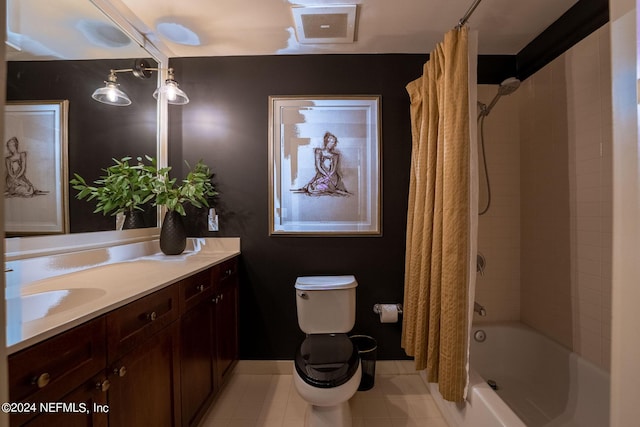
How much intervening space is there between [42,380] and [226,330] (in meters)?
1.06

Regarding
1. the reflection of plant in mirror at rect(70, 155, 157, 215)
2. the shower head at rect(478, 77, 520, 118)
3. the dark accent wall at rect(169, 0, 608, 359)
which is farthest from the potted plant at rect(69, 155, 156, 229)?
the shower head at rect(478, 77, 520, 118)

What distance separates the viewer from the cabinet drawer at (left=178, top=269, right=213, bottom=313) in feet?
3.68

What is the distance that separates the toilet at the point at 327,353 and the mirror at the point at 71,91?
4.30 ft

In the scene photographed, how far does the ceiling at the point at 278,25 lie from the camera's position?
1236 mm

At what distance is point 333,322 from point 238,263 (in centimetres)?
81

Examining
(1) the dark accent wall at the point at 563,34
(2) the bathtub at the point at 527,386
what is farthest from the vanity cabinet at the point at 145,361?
(1) the dark accent wall at the point at 563,34

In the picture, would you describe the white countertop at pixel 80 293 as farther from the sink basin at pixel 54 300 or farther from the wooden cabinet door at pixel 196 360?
the wooden cabinet door at pixel 196 360

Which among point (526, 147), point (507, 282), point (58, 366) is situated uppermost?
point (526, 147)

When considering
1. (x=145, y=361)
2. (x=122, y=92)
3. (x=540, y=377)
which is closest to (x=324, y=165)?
(x=122, y=92)

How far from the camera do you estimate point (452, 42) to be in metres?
1.15

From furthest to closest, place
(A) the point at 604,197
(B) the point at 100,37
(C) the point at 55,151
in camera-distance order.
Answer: (B) the point at 100,37 → (A) the point at 604,197 → (C) the point at 55,151

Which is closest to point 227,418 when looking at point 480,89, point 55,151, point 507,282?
point 55,151

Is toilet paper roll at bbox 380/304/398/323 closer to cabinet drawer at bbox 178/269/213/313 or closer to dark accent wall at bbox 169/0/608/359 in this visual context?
dark accent wall at bbox 169/0/608/359

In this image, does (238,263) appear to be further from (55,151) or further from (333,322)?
(55,151)
